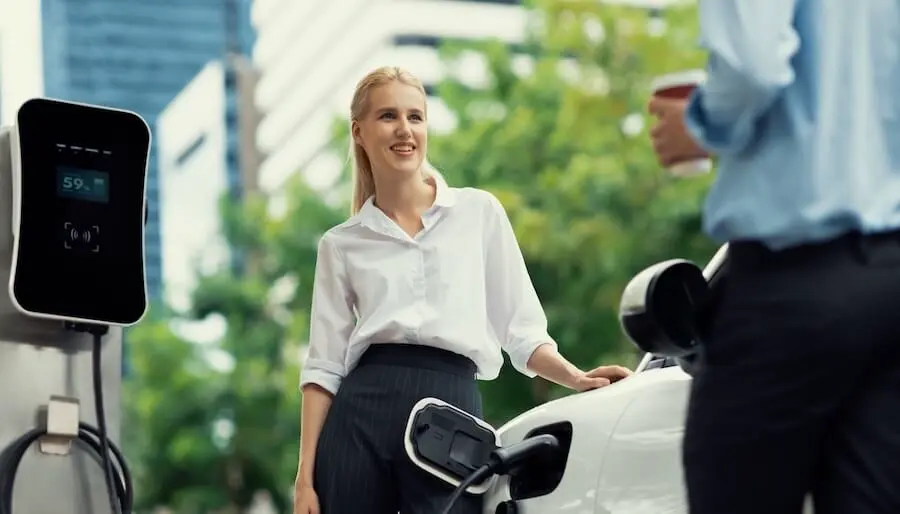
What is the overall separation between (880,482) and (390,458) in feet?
4.10

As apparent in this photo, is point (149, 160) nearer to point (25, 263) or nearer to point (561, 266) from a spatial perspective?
point (25, 263)

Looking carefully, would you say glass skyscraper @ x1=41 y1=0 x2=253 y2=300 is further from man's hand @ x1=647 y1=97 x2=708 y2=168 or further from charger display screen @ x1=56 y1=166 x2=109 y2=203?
man's hand @ x1=647 y1=97 x2=708 y2=168

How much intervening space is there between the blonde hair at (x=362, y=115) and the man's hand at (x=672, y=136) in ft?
3.96

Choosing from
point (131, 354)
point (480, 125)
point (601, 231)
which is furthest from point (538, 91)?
point (131, 354)

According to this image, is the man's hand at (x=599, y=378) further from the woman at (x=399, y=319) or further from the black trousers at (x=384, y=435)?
the black trousers at (x=384, y=435)

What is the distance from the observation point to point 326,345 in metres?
2.83

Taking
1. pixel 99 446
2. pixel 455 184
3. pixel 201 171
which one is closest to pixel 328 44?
pixel 201 171

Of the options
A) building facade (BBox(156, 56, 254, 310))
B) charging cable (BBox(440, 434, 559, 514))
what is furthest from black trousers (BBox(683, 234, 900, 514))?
building facade (BBox(156, 56, 254, 310))

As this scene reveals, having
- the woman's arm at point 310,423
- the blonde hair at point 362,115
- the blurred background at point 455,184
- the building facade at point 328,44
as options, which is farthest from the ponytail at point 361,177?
the building facade at point 328,44

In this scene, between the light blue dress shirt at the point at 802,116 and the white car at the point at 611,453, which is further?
the white car at the point at 611,453

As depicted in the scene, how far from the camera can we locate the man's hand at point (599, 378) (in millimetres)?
2791

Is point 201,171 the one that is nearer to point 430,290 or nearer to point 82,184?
point 82,184

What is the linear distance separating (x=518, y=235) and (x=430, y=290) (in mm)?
8587

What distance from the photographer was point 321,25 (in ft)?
93.0
